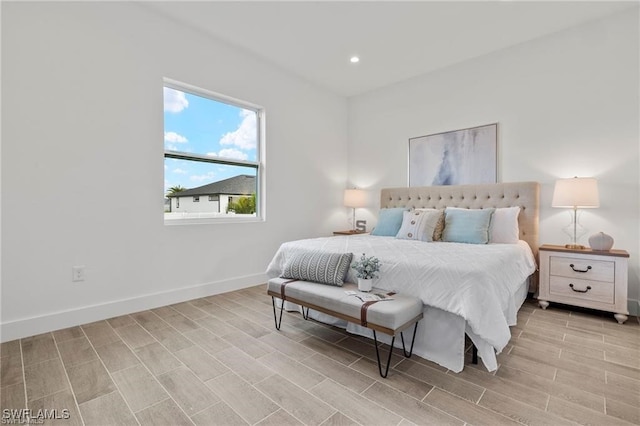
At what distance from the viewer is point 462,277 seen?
1.89m

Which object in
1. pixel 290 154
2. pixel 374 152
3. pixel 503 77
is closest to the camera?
pixel 503 77

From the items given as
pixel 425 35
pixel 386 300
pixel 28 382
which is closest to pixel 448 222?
pixel 386 300

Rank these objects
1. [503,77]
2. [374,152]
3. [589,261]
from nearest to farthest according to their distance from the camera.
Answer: [589,261] → [503,77] → [374,152]

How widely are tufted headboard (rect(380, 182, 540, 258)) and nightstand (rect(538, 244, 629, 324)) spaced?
0.36 metres

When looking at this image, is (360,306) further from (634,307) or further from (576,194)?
(634,307)

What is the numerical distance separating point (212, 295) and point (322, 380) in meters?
2.11

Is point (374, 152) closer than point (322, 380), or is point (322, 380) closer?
point (322, 380)

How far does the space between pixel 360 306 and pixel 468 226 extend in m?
1.95

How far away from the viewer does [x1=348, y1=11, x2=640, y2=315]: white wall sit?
116 inches

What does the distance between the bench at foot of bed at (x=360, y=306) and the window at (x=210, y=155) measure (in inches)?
65.7

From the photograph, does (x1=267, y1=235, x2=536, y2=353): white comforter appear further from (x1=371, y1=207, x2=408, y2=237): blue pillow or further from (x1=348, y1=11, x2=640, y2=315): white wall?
(x1=348, y1=11, x2=640, y2=315): white wall

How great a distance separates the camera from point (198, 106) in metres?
3.49

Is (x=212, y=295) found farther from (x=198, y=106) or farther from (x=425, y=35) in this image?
(x=425, y=35)

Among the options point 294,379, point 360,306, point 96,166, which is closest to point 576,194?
point 360,306
